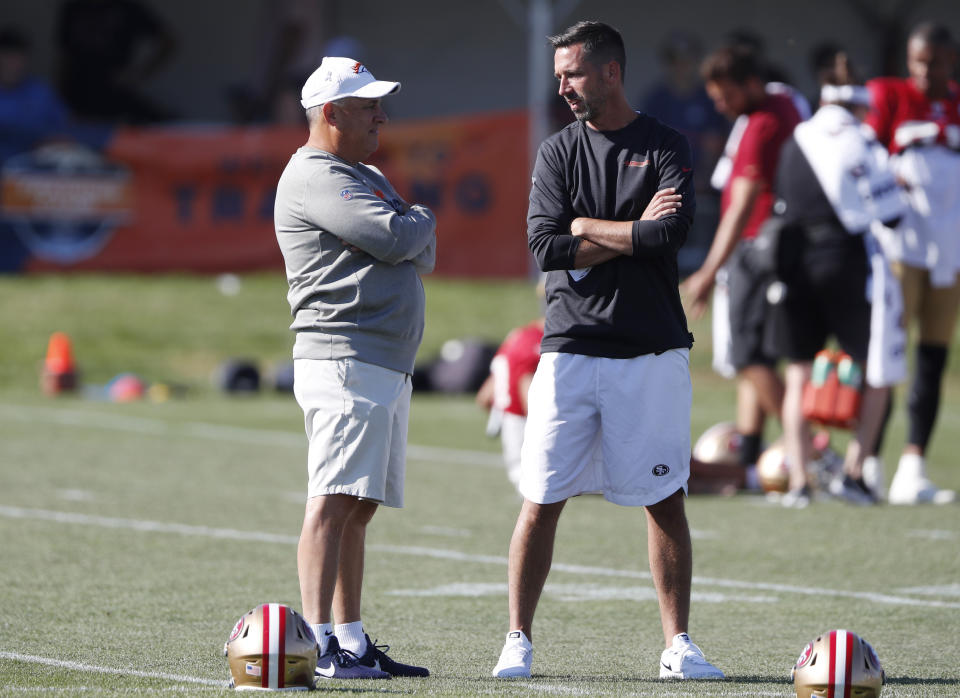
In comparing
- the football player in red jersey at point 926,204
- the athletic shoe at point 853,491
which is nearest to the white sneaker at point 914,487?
the football player in red jersey at point 926,204

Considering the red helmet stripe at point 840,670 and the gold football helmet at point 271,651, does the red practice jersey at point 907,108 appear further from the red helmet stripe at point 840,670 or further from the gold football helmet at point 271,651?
the gold football helmet at point 271,651

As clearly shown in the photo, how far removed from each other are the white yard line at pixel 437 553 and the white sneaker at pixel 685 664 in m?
1.74

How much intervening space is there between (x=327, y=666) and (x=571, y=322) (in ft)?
4.50

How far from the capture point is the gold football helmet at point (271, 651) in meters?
5.17

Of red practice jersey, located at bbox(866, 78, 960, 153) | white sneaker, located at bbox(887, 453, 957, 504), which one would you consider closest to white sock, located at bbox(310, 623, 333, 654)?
white sneaker, located at bbox(887, 453, 957, 504)

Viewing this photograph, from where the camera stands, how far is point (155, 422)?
14.6 m

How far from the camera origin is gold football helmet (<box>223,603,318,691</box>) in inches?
204

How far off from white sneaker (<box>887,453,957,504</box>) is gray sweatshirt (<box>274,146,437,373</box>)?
5.24 m

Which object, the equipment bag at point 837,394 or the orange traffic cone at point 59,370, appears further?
the orange traffic cone at point 59,370

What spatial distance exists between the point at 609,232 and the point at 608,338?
0.35m

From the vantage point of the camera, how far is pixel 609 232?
5758mm

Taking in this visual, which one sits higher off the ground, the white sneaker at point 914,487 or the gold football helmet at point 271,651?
the gold football helmet at point 271,651

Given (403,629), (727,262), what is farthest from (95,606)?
(727,262)

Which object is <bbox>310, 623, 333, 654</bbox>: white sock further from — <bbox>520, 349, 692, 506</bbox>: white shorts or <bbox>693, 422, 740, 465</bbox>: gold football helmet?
<bbox>693, 422, 740, 465</bbox>: gold football helmet
